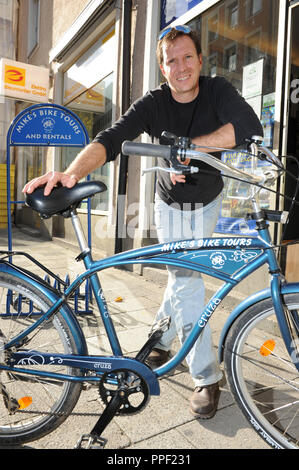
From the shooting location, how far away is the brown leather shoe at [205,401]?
201cm

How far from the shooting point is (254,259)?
1.56m

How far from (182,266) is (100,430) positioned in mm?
822

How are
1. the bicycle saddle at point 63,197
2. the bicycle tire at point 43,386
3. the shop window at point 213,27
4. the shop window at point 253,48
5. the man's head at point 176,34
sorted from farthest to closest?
the shop window at point 213,27 → the shop window at point 253,48 → the man's head at point 176,34 → the bicycle tire at point 43,386 → the bicycle saddle at point 63,197

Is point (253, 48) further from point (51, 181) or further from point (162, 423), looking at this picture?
point (162, 423)

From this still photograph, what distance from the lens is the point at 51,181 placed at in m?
1.65

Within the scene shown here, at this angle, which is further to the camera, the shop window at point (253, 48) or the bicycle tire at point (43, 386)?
the shop window at point (253, 48)

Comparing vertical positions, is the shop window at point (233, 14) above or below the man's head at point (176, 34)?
above

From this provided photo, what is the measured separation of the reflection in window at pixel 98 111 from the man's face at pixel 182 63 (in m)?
4.81

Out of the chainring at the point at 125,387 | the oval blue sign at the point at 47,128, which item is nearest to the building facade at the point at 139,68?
the chainring at the point at 125,387

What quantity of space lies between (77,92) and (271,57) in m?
5.80

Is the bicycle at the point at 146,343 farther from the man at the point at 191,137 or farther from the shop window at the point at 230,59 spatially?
the shop window at the point at 230,59

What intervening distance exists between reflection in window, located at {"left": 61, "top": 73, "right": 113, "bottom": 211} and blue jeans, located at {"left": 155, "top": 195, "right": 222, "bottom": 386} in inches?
183

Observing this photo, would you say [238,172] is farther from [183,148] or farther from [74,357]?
[74,357]

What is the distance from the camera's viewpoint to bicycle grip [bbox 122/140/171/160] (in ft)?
4.45
